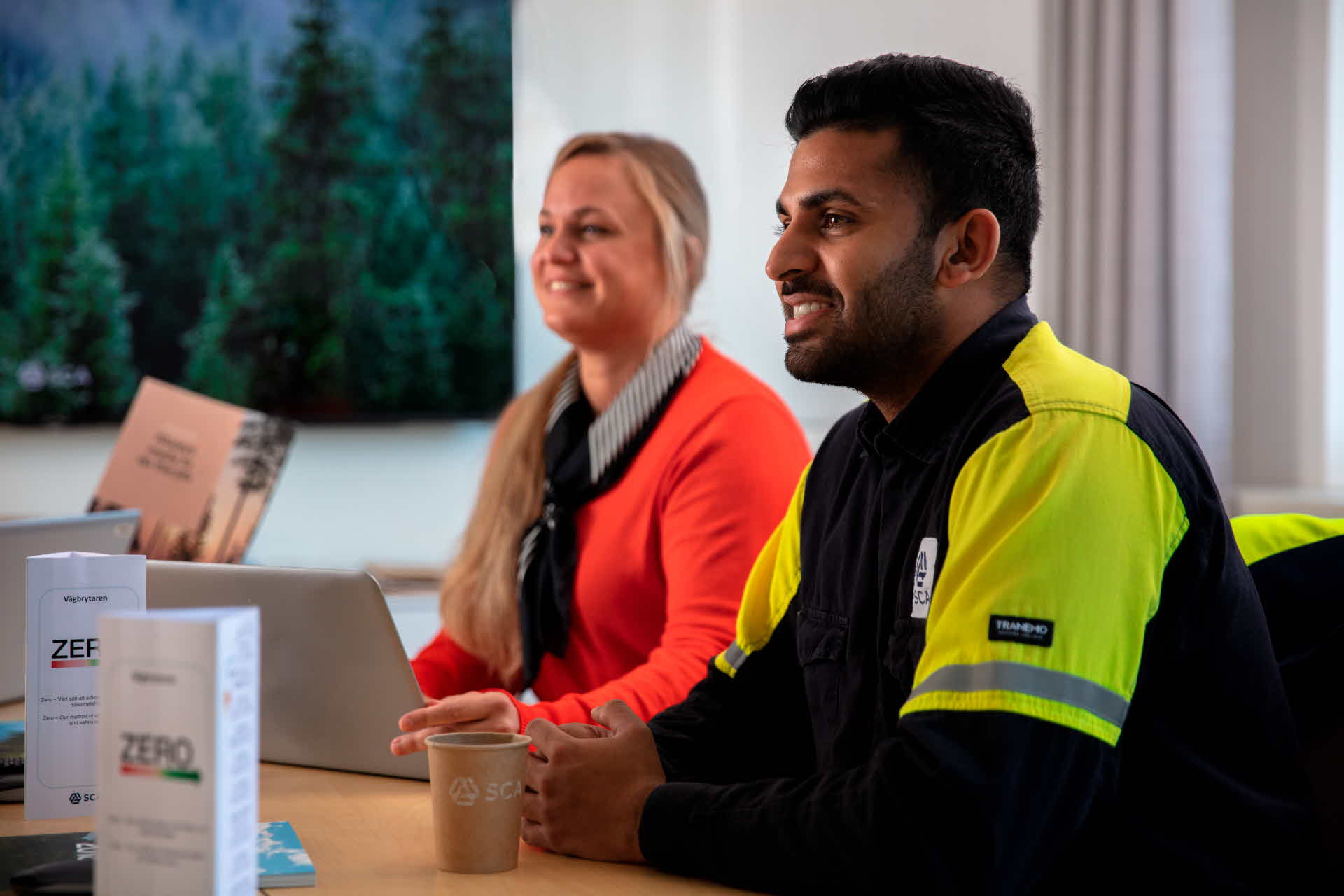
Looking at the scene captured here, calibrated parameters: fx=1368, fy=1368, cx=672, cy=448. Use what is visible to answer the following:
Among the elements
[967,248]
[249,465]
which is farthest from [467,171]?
[967,248]

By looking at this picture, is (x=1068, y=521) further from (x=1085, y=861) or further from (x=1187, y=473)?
(x=1085, y=861)

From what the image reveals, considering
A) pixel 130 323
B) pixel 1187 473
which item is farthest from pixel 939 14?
pixel 1187 473

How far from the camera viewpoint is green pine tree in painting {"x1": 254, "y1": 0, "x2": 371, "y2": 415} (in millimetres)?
3162

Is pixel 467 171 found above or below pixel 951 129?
above

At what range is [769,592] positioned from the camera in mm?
1412

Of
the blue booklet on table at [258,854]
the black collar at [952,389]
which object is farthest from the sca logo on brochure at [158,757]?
the black collar at [952,389]

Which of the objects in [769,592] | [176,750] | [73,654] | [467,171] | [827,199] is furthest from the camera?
[467,171]

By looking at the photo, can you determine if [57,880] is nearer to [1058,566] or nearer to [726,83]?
[1058,566]

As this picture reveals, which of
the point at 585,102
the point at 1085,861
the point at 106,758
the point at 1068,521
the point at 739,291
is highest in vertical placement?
the point at 585,102

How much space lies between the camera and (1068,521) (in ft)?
3.16

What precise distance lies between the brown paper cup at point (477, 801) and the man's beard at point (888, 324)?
46 centimetres

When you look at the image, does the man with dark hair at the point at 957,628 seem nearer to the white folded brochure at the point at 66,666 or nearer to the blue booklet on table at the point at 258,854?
the blue booklet on table at the point at 258,854

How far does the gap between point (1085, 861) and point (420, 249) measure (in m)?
2.50

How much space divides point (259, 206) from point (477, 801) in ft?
8.00
